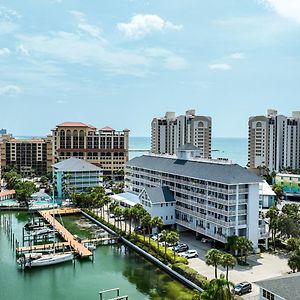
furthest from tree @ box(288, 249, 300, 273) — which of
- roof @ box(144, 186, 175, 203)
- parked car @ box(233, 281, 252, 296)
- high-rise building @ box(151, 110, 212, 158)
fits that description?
high-rise building @ box(151, 110, 212, 158)

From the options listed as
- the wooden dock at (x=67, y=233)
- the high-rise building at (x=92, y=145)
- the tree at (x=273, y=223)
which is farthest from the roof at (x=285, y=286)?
the high-rise building at (x=92, y=145)

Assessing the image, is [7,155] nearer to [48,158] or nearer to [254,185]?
[48,158]

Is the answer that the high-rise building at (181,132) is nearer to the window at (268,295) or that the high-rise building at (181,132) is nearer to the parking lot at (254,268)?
the parking lot at (254,268)

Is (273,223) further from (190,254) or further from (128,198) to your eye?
(128,198)

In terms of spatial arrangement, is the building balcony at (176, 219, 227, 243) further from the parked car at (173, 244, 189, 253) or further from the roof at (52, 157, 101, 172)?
the roof at (52, 157, 101, 172)

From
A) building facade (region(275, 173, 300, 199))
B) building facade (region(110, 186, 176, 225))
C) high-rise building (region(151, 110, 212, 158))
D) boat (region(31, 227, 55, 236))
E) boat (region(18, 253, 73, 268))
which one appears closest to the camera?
boat (region(18, 253, 73, 268))
